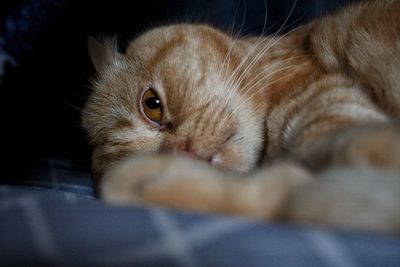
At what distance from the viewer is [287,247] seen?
2.18 ft

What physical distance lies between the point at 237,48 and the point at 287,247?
1.16 meters

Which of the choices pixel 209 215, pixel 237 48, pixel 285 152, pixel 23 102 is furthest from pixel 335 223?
pixel 23 102

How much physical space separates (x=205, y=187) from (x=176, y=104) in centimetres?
72

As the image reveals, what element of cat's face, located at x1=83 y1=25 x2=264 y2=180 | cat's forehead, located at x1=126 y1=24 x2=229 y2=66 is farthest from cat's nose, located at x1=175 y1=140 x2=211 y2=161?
cat's forehead, located at x1=126 y1=24 x2=229 y2=66

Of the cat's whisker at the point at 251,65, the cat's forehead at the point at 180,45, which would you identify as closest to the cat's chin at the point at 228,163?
the cat's whisker at the point at 251,65

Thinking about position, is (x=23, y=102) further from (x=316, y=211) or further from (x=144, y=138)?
(x=316, y=211)

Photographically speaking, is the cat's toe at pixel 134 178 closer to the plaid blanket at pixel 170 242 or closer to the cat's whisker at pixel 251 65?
the plaid blanket at pixel 170 242

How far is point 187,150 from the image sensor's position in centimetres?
136

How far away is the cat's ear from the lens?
1.83 m

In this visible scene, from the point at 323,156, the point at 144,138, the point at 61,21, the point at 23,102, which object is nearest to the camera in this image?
the point at 323,156

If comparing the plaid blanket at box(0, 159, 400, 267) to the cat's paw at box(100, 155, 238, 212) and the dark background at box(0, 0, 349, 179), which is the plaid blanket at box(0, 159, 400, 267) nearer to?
the cat's paw at box(100, 155, 238, 212)

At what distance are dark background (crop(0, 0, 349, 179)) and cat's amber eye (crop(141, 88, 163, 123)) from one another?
0.61 meters

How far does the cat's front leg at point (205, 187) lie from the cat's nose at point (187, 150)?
48cm

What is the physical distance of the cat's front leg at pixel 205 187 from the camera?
0.78 metres
